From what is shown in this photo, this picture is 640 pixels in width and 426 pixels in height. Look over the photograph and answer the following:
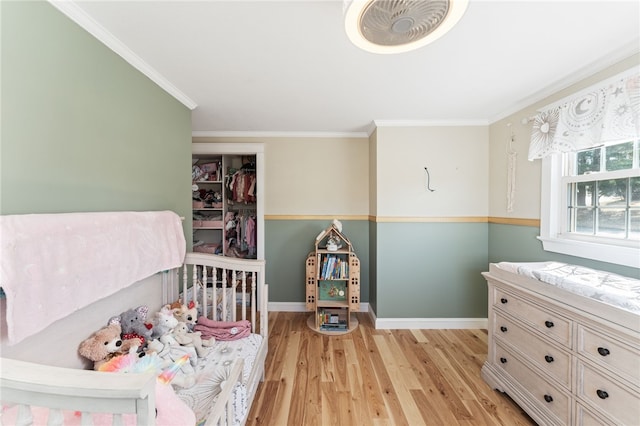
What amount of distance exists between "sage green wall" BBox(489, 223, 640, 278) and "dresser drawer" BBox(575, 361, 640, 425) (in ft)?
2.21

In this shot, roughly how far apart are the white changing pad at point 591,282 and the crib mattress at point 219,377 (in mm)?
1730

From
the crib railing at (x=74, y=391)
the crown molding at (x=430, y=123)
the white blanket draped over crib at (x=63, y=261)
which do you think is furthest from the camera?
the crown molding at (x=430, y=123)

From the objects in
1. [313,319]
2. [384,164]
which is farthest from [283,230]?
[384,164]

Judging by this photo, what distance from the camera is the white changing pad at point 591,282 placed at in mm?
1076

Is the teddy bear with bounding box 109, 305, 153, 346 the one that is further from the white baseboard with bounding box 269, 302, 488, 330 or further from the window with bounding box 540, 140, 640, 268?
the window with bounding box 540, 140, 640, 268

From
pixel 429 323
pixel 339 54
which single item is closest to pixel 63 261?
pixel 339 54

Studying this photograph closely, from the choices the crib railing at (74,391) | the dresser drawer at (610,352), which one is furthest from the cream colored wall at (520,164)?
the crib railing at (74,391)

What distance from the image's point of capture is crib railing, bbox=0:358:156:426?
0.53m

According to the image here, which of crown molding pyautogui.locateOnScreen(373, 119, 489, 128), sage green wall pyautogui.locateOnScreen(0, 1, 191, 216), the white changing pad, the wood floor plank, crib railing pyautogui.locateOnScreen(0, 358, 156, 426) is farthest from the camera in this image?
crown molding pyautogui.locateOnScreen(373, 119, 489, 128)

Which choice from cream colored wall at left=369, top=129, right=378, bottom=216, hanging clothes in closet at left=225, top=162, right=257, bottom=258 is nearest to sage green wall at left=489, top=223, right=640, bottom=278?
cream colored wall at left=369, top=129, right=378, bottom=216

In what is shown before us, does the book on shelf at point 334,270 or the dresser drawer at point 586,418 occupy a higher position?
the book on shelf at point 334,270

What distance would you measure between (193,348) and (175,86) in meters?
1.86

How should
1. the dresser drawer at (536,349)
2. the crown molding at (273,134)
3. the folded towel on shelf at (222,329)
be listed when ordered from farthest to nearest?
1. the crown molding at (273,134)
2. the folded towel on shelf at (222,329)
3. the dresser drawer at (536,349)

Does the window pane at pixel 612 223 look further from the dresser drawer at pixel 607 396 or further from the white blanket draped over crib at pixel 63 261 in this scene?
the white blanket draped over crib at pixel 63 261
